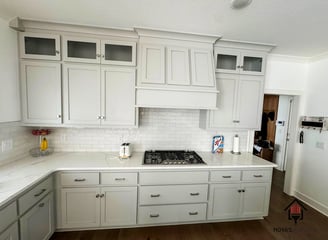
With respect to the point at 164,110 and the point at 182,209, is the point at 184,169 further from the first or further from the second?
the point at 164,110

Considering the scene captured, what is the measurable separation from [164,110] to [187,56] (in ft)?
2.92

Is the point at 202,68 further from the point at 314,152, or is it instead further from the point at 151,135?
the point at 314,152

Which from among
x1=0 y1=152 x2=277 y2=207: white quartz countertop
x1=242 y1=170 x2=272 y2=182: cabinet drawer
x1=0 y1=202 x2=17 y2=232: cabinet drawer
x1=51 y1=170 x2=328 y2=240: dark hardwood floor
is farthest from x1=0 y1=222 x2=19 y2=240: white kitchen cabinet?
x1=242 y1=170 x2=272 y2=182: cabinet drawer

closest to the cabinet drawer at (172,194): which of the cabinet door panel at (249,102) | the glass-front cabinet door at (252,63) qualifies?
the cabinet door panel at (249,102)

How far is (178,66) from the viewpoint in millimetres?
2129

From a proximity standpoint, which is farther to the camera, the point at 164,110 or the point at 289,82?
the point at 289,82

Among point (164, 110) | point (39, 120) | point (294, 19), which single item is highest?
point (294, 19)

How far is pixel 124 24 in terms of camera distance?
1899 millimetres

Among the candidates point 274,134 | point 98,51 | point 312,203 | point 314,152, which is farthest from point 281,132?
point 98,51

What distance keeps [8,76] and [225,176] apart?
2989 millimetres

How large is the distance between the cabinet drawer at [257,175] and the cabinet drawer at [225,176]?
11 centimetres

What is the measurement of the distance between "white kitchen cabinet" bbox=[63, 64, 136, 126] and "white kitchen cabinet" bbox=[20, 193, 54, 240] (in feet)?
3.25

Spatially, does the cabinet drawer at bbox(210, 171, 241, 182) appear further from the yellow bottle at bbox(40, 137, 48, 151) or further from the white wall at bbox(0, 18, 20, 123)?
the white wall at bbox(0, 18, 20, 123)

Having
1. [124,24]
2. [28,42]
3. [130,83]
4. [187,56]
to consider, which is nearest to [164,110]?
[130,83]
